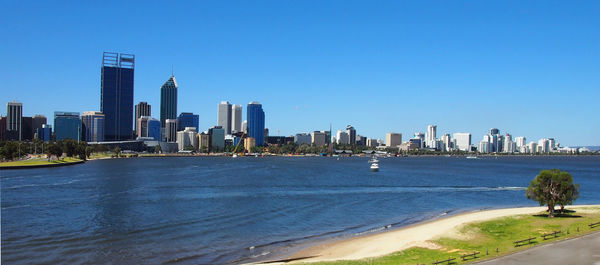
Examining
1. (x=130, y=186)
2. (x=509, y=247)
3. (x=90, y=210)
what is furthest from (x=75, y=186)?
(x=509, y=247)

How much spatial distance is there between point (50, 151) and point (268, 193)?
133526 millimetres

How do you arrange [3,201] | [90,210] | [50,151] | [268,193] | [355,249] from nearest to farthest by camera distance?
1. [355,249]
2. [90,210]
3. [3,201]
4. [268,193]
5. [50,151]

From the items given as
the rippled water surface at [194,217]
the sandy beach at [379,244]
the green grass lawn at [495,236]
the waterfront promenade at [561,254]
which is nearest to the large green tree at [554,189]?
the green grass lawn at [495,236]

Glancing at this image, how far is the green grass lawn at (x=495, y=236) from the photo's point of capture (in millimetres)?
31125

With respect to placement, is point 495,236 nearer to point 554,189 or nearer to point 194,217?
point 554,189

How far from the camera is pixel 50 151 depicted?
18038cm

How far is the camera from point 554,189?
44.9m

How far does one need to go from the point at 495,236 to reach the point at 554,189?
436 inches

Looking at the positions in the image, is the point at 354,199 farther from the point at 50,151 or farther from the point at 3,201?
the point at 50,151

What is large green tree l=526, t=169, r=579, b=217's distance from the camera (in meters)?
44.8

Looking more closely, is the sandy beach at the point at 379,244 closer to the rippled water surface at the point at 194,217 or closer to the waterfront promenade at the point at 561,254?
the rippled water surface at the point at 194,217

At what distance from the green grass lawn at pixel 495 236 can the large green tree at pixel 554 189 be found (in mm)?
1691

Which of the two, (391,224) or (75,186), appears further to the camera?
(75,186)

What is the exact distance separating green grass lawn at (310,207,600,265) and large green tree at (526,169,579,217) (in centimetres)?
169
